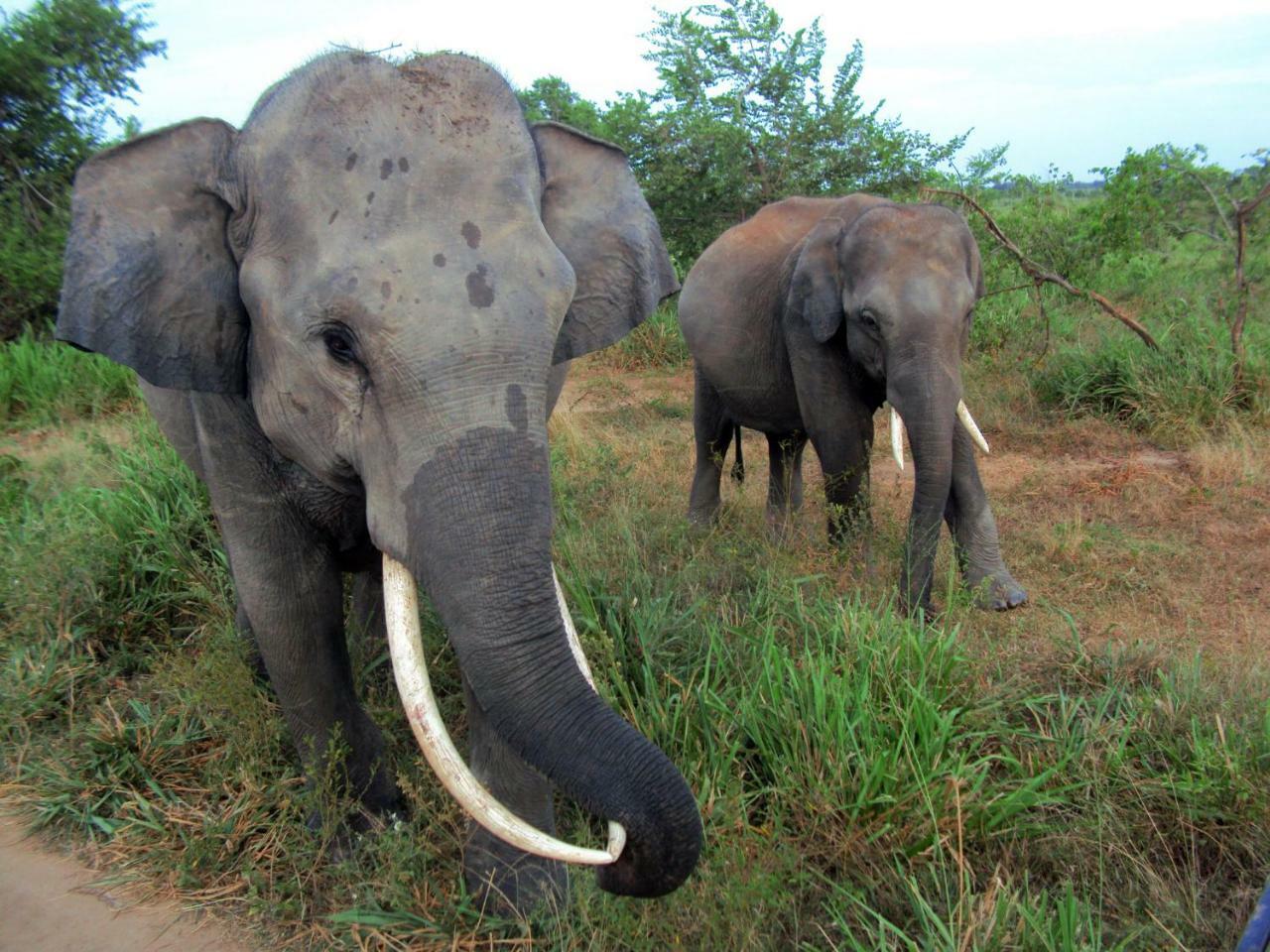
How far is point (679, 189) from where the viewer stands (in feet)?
38.8

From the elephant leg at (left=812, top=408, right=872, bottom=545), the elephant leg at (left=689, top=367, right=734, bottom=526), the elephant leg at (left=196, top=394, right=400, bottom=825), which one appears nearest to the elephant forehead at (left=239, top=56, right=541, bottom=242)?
the elephant leg at (left=196, top=394, right=400, bottom=825)

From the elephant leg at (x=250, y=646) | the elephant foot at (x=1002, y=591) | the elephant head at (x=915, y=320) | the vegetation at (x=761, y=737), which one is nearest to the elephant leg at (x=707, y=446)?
the vegetation at (x=761, y=737)

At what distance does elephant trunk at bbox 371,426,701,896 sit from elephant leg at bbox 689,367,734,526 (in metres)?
3.91

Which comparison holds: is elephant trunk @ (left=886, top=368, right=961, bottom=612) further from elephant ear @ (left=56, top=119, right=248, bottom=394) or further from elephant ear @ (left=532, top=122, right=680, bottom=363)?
elephant ear @ (left=56, top=119, right=248, bottom=394)

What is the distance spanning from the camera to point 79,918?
316 cm

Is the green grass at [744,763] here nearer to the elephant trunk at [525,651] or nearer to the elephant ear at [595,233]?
the elephant trunk at [525,651]

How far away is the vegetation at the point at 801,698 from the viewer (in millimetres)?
2771

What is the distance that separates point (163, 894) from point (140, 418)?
15.4 ft

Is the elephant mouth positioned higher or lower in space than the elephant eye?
lower

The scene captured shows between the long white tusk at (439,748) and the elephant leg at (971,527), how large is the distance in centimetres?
318

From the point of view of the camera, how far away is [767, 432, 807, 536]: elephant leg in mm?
6410

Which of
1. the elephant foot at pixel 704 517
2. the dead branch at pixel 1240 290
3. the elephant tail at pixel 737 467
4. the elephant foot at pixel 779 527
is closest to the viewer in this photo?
the elephant foot at pixel 779 527

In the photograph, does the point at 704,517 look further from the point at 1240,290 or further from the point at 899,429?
the point at 1240,290

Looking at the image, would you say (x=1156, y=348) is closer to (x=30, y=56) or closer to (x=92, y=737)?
(x=92, y=737)
